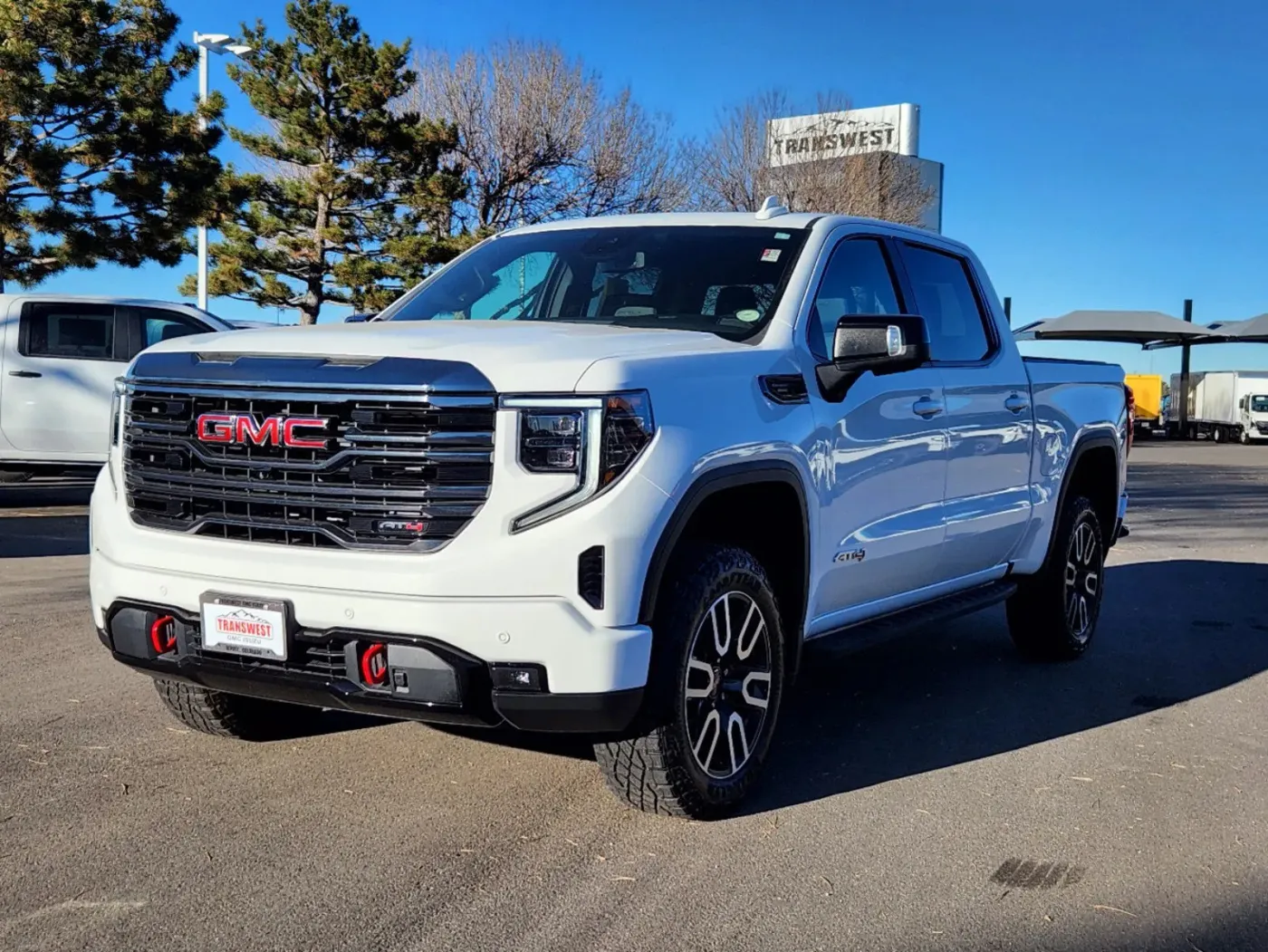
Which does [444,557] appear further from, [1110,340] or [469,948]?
[1110,340]

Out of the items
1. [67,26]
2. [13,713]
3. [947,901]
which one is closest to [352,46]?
[67,26]

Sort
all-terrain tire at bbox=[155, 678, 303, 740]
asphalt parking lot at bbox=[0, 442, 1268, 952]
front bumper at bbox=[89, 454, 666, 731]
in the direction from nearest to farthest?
asphalt parking lot at bbox=[0, 442, 1268, 952], front bumper at bbox=[89, 454, 666, 731], all-terrain tire at bbox=[155, 678, 303, 740]

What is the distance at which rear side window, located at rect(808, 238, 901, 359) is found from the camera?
4.67 m

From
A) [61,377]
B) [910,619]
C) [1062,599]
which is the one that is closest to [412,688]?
[910,619]

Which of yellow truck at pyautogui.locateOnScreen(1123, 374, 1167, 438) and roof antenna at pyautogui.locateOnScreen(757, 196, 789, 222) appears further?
yellow truck at pyautogui.locateOnScreen(1123, 374, 1167, 438)

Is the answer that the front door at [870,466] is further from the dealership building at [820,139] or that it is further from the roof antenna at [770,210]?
the dealership building at [820,139]

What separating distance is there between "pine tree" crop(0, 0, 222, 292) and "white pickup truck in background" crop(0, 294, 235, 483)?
7289 millimetres

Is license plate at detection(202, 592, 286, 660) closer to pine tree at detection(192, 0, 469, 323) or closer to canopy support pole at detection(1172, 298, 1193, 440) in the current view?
pine tree at detection(192, 0, 469, 323)

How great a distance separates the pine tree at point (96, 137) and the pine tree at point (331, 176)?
22.0ft

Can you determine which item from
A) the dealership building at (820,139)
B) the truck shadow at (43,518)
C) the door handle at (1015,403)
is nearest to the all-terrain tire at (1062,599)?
the door handle at (1015,403)

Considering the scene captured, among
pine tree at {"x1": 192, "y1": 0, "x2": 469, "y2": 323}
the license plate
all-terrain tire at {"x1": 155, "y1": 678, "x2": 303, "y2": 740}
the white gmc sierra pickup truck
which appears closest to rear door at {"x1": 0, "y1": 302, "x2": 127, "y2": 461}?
all-terrain tire at {"x1": 155, "y1": 678, "x2": 303, "y2": 740}

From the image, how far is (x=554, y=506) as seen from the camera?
3.46 m

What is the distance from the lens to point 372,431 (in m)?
3.54

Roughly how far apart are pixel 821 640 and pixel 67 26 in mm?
17278
